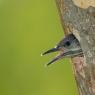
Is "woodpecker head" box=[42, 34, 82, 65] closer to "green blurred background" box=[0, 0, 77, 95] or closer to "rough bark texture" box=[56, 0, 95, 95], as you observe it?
"rough bark texture" box=[56, 0, 95, 95]

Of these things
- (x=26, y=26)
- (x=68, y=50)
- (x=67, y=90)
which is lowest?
(x=67, y=90)

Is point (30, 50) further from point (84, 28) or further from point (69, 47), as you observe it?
point (84, 28)

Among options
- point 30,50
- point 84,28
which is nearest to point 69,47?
point 84,28

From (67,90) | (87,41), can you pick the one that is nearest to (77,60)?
(87,41)

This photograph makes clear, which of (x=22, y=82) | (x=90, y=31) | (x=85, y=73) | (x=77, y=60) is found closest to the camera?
(x=90, y=31)

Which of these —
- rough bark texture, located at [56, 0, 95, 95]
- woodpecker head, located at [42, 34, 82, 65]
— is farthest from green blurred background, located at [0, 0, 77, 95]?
rough bark texture, located at [56, 0, 95, 95]

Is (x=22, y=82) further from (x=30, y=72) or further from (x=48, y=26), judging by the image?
(x=48, y=26)

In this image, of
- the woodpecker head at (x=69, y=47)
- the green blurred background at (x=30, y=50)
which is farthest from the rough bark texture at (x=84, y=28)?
the green blurred background at (x=30, y=50)

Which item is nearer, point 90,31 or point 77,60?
point 90,31
